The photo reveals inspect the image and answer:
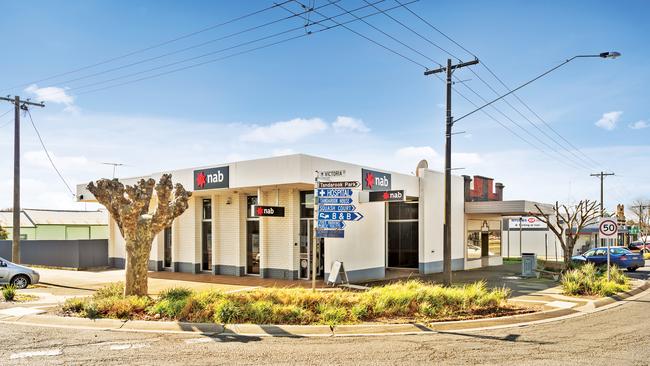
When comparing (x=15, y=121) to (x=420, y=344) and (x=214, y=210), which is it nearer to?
(x=214, y=210)

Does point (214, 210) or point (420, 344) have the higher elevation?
point (214, 210)

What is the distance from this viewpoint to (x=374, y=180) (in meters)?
20.5

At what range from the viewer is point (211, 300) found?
38.1ft

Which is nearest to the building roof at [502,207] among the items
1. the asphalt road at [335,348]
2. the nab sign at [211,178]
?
the nab sign at [211,178]

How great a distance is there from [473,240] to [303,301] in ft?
61.6

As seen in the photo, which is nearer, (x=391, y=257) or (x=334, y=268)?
(x=334, y=268)

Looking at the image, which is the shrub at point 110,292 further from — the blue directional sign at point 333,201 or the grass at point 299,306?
the blue directional sign at point 333,201

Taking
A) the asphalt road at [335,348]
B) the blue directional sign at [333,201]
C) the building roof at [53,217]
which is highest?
the blue directional sign at [333,201]

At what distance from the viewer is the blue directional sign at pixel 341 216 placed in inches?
529

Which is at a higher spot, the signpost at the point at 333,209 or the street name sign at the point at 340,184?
the street name sign at the point at 340,184

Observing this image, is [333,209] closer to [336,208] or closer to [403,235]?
[336,208]

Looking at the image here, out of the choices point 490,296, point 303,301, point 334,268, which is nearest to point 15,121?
point 334,268

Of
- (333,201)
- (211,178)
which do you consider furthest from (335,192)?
(211,178)

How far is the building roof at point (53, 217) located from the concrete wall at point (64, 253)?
14.0 metres
